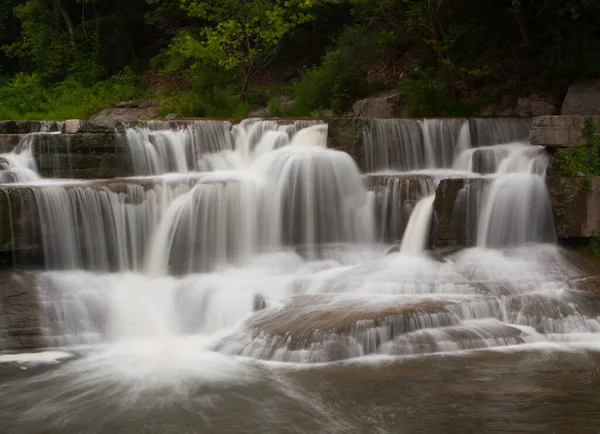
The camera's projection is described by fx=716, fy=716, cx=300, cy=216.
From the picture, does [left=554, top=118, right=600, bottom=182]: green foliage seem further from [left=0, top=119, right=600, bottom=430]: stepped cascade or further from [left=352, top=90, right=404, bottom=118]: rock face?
[left=352, top=90, right=404, bottom=118]: rock face

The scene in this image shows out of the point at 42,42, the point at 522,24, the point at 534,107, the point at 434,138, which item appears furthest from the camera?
the point at 42,42

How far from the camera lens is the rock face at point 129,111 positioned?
69.7 ft

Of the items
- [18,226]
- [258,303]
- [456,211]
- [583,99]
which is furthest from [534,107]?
[18,226]

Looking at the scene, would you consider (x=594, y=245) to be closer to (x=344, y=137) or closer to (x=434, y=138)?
(x=434, y=138)

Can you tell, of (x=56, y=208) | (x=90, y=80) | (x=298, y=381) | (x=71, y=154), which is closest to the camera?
(x=298, y=381)

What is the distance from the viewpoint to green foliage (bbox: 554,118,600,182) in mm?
12133

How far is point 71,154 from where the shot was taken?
515 inches

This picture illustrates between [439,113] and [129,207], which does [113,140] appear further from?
[439,113]

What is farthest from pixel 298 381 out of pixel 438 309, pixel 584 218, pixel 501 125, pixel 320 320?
pixel 501 125

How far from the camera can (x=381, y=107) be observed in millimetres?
17656

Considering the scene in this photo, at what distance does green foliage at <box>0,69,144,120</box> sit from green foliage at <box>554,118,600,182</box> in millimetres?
14398

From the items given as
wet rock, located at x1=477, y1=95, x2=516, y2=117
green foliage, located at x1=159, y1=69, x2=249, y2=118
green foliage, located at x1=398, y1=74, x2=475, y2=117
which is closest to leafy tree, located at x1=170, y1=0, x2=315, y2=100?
green foliage, located at x1=159, y1=69, x2=249, y2=118

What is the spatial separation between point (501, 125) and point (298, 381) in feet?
27.3

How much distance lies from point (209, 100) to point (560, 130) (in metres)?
10.1
